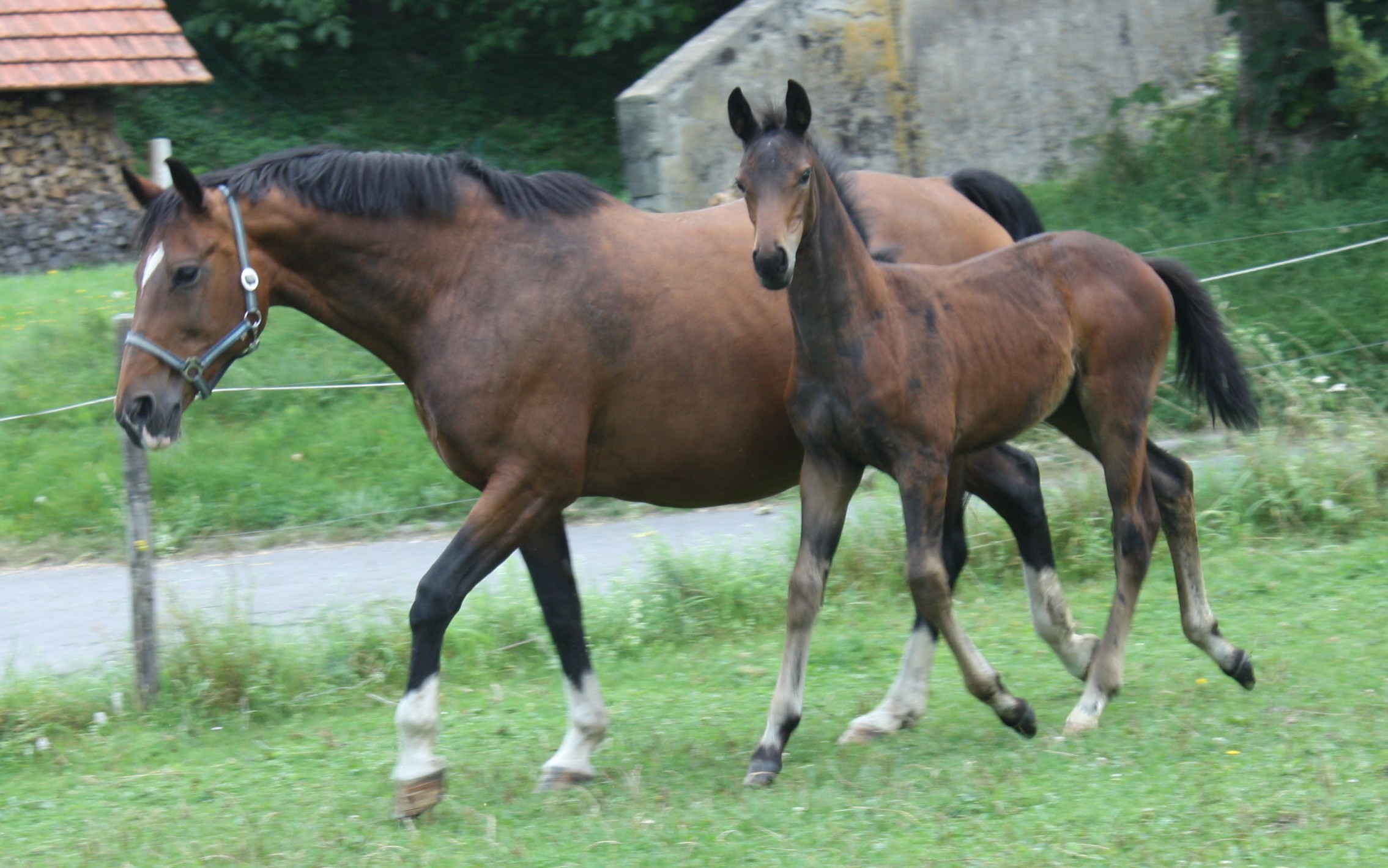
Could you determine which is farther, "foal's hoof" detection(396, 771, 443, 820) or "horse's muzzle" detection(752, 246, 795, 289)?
"foal's hoof" detection(396, 771, 443, 820)

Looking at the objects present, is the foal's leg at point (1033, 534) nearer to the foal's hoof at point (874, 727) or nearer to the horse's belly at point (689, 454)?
the foal's hoof at point (874, 727)

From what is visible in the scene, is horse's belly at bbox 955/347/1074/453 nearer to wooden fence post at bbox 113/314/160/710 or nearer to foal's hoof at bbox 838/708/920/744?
foal's hoof at bbox 838/708/920/744

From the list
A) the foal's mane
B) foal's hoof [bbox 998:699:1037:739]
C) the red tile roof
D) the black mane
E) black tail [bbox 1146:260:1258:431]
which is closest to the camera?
the black mane

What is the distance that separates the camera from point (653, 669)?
21.3 ft

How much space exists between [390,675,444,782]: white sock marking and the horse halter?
1146mm

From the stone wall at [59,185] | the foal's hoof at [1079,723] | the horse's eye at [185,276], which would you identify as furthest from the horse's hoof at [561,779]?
the stone wall at [59,185]

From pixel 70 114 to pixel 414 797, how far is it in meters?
14.4

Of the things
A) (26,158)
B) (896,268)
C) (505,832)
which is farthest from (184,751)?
(26,158)

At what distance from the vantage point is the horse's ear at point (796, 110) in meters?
4.15

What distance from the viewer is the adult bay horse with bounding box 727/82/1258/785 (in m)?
4.47

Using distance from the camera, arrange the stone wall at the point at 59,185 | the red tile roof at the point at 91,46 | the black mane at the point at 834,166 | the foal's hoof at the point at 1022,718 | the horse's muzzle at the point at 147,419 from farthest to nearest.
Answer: the stone wall at the point at 59,185 < the red tile roof at the point at 91,46 < the foal's hoof at the point at 1022,718 < the horse's muzzle at the point at 147,419 < the black mane at the point at 834,166

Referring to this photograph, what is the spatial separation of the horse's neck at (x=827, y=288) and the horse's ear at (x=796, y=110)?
22 cm

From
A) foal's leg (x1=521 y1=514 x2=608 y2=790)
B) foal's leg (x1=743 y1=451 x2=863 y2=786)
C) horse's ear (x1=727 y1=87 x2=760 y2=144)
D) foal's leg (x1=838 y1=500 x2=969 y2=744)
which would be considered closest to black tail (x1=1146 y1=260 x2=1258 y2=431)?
foal's leg (x1=838 y1=500 x2=969 y2=744)

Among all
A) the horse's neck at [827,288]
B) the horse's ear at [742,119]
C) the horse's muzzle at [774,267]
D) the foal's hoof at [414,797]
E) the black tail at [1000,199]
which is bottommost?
the foal's hoof at [414,797]
